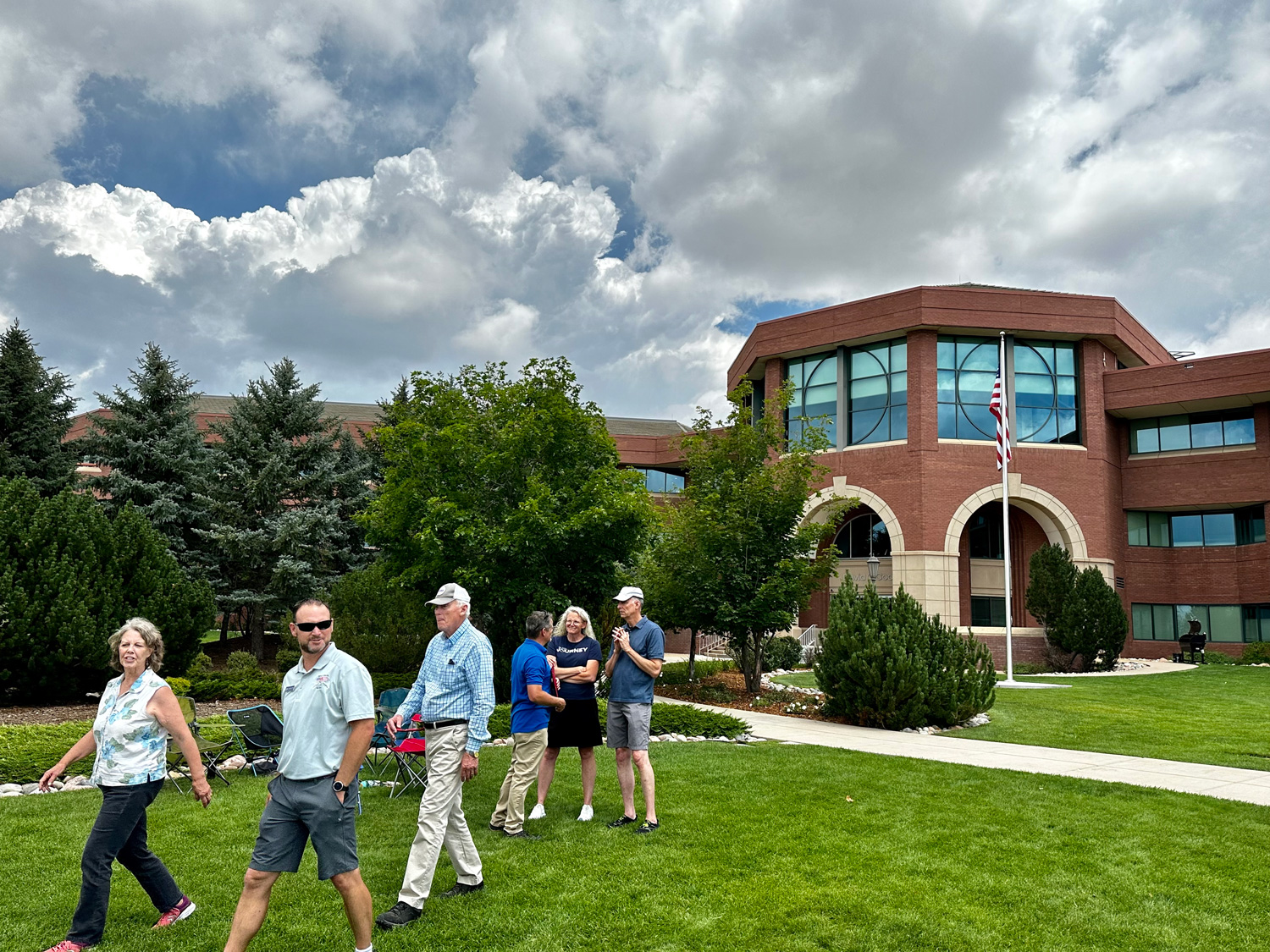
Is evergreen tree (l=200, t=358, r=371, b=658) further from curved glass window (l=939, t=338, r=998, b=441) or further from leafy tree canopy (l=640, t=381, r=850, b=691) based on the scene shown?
curved glass window (l=939, t=338, r=998, b=441)

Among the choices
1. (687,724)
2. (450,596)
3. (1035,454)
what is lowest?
(687,724)

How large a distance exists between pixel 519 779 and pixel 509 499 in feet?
32.2

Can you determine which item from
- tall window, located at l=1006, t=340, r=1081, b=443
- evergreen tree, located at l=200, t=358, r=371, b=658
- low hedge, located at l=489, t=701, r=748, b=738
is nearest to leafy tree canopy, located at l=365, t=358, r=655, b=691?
low hedge, located at l=489, t=701, r=748, b=738

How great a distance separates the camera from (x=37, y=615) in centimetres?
1461

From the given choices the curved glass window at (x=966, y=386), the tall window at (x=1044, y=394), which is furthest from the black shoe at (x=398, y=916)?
the tall window at (x=1044, y=394)

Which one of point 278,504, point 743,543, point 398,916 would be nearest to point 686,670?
point 743,543

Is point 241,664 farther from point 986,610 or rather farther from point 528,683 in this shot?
point 986,610

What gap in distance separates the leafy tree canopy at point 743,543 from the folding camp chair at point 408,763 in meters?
8.66

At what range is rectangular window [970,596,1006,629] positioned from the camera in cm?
3319

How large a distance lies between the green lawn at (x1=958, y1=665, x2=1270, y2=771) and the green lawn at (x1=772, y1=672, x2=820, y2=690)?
4329 millimetres

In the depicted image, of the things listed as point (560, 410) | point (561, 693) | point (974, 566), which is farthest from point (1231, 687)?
point (561, 693)

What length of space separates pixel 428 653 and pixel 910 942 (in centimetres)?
348

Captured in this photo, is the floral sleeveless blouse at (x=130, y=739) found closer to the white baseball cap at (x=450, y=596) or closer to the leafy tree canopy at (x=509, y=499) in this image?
the white baseball cap at (x=450, y=596)

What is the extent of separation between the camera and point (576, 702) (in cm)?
735
